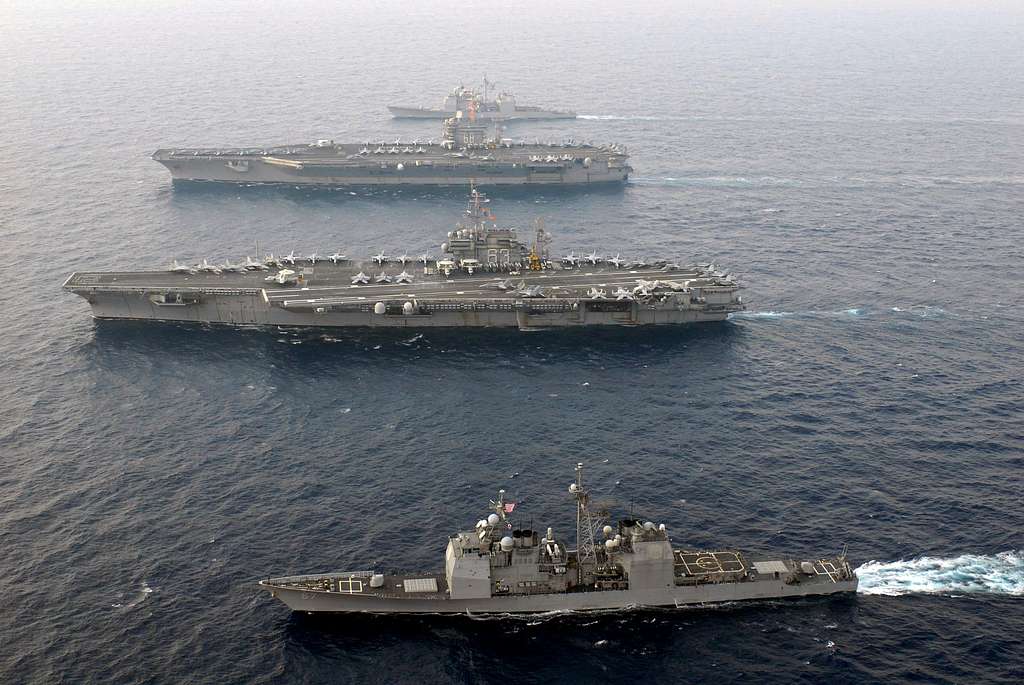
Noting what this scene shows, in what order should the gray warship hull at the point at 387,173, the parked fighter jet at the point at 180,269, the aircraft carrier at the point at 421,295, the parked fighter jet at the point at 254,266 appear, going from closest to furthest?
the aircraft carrier at the point at 421,295, the parked fighter jet at the point at 180,269, the parked fighter jet at the point at 254,266, the gray warship hull at the point at 387,173

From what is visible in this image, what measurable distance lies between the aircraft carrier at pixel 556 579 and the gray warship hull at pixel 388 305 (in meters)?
43.7

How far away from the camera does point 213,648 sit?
6500 cm

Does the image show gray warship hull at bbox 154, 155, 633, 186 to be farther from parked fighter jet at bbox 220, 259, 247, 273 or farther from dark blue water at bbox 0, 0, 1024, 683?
parked fighter jet at bbox 220, 259, 247, 273

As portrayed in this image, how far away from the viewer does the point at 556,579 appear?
69438 mm

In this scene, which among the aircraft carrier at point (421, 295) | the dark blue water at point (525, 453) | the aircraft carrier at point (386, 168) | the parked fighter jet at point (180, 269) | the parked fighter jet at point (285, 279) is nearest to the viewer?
the dark blue water at point (525, 453)

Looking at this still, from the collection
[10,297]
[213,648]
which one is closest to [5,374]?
[10,297]

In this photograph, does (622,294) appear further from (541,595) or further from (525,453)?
(541,595)

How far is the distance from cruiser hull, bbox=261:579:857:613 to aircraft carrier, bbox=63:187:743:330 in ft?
152

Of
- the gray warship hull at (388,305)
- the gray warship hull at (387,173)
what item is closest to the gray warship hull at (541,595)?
the gray warship hull at (388,305)

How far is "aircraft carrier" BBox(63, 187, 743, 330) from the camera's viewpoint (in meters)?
Result: 112

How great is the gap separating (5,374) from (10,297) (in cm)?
2120

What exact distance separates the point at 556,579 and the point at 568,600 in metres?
1.57

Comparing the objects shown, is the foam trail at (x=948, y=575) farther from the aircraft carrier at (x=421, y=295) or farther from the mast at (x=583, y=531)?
the aircraft carrier at (x=421, y=295)

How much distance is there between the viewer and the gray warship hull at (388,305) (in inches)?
4382
